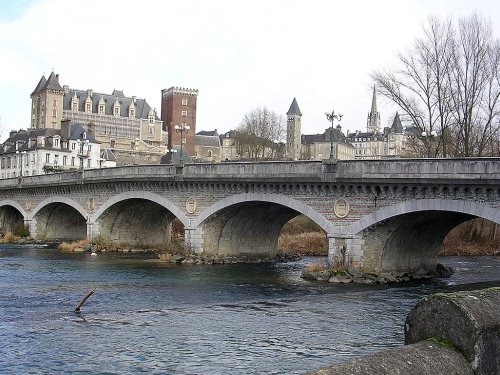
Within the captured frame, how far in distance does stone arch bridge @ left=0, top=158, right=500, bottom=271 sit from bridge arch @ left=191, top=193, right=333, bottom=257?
2.5 inches

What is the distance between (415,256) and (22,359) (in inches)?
876

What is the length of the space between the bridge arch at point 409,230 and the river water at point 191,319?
1.82 metres

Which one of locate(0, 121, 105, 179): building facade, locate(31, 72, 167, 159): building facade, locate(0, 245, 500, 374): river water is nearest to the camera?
locate(0, 245, 500, 374): river water

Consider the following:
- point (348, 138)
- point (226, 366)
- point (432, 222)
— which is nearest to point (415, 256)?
point (432, 222)

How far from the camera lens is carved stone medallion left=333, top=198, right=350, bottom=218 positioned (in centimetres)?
2895

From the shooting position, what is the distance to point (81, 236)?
193ft

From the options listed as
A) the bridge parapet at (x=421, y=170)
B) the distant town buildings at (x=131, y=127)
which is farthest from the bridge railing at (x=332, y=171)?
the distant town buildings at (x=131, y=127)

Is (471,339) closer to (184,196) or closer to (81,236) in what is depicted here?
(184,196)

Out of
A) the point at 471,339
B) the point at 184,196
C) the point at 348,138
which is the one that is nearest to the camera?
the point at 471,339

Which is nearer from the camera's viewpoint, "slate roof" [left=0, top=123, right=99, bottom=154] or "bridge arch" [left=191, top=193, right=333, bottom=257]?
"bridge arch" [left=191, top=193, right=333, bottom=257]

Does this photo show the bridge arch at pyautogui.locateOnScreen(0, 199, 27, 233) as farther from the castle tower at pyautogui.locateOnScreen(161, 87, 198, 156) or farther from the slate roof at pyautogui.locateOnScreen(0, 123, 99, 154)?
the castle tower at pyautogui.locateOnScreen(161, 87, 198, 156)

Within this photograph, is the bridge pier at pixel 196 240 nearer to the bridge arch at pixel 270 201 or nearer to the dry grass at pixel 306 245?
the bridge arch at pixel 270 201

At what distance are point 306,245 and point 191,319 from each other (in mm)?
28291

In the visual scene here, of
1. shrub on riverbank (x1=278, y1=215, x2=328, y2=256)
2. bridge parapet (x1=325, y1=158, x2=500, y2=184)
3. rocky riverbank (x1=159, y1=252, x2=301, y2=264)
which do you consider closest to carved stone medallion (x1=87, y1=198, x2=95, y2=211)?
rocky riverbank (x1=159, y1=252, x2=301, y2=264)
